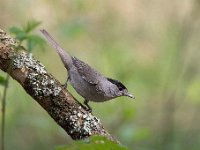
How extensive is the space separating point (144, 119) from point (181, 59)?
1037 millimetres

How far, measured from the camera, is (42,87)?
9.62ft

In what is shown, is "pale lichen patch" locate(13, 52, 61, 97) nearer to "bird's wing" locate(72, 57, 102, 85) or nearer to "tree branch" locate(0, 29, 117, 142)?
"tree branch" locate(0, 29, 117, 142)

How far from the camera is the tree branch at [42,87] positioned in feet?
9.64

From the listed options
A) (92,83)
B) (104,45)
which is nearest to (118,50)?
(104,45)

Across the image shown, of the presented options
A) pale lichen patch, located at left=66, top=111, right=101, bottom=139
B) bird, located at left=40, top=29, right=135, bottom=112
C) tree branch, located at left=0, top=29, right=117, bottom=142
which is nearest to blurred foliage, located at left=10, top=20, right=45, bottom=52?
tree branch, located at left=0, top=29, right=117, bottom=142

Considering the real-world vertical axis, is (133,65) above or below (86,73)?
above

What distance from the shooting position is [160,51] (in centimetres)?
852

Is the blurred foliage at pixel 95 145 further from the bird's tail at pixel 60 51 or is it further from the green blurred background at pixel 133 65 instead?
the green blurred background at pixel 133 65

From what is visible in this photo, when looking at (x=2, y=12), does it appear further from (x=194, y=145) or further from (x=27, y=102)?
(x=194, y=145)

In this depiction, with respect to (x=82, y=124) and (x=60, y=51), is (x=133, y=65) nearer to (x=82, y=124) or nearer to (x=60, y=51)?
(x=60, y=51)

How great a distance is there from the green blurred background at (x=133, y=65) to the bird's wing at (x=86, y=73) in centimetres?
140

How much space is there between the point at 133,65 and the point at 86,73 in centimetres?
331

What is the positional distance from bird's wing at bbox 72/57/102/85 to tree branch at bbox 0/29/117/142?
4.51 ft

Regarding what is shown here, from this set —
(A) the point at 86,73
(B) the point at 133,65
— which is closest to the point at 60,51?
(A) the point at 86,73
